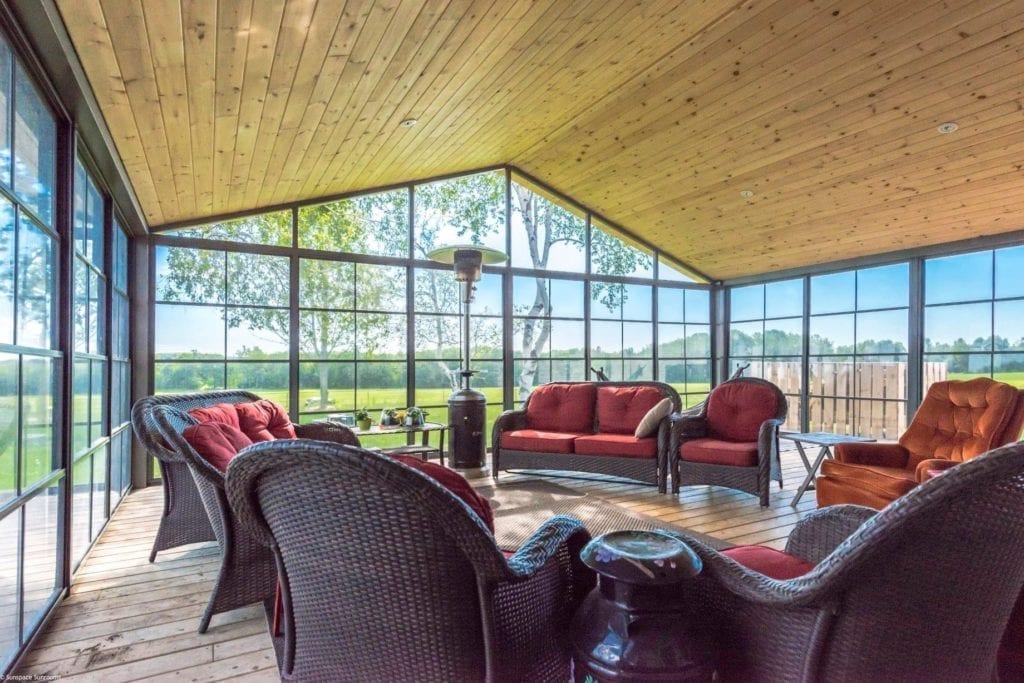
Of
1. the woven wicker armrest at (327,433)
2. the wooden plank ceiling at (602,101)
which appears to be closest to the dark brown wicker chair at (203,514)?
the woven wicker armrest at (327,433)

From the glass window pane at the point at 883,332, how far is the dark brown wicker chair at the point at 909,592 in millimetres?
5943

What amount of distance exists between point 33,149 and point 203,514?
186 centimetres

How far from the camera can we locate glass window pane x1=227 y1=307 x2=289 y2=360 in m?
5.15

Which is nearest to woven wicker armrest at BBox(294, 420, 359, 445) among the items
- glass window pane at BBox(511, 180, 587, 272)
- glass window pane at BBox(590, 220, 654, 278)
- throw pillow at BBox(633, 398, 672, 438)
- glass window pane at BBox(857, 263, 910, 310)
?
throw pillow at BBox(633, 398, 672, 438)

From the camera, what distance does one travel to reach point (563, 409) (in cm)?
529

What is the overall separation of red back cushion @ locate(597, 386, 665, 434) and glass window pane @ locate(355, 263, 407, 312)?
2.42m

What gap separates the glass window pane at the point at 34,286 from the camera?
1.94 metres

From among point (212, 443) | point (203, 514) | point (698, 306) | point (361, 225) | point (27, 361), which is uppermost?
point (361, 225)

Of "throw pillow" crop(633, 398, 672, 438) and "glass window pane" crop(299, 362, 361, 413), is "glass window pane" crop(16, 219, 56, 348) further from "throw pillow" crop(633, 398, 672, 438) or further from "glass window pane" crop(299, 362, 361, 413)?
"throw pillow" crop(633, 398, 672, 438)

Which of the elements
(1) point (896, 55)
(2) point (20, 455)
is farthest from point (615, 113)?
(2) point (20, 455)

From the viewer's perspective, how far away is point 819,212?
5.55 metres

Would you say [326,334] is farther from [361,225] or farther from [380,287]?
[361,225]

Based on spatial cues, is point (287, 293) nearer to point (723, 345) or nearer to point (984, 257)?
point (723, 345)

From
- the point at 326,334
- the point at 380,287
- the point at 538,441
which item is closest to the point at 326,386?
the point at 326,334
